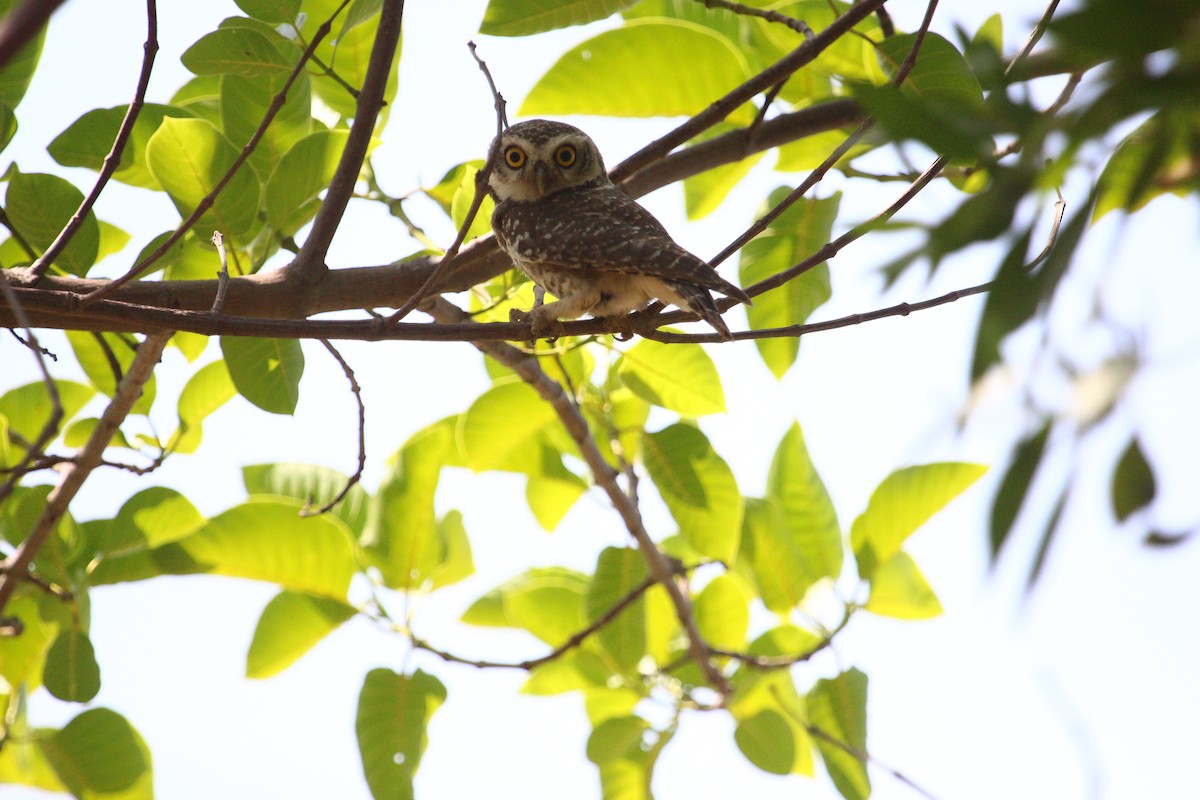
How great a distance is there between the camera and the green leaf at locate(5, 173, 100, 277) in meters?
2.41

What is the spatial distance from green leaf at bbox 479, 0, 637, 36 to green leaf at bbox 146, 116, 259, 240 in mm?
727

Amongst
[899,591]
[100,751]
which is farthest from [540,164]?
[100,751]

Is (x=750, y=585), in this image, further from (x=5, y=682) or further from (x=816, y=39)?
(x=5, y=682)

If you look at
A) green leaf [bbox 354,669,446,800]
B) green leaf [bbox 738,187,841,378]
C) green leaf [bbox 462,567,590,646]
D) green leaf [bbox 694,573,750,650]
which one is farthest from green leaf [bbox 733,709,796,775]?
green leaf [bbox 738,187,841,378]

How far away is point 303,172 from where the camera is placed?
2.55m

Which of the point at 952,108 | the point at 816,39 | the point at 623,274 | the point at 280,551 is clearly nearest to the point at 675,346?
the point at 623,274

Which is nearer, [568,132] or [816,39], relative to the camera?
[816,39]

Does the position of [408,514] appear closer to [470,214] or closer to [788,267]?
[788,267]

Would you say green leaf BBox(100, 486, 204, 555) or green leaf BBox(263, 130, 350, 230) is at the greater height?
green leaf BBox(263, 130, 350, 230)

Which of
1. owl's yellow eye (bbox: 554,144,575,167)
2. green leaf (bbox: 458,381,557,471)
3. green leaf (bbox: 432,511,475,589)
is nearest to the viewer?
green leaf (bbox: 458,381,557,471)

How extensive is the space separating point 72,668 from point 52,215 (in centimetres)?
124

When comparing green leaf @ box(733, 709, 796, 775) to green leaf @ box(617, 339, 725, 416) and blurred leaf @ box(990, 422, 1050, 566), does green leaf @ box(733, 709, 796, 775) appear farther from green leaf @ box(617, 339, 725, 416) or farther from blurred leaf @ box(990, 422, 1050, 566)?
blurred leaf @ box(990, 422, 1050, 566)

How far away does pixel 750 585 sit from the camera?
147 inches

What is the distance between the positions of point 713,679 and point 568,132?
1985mm
